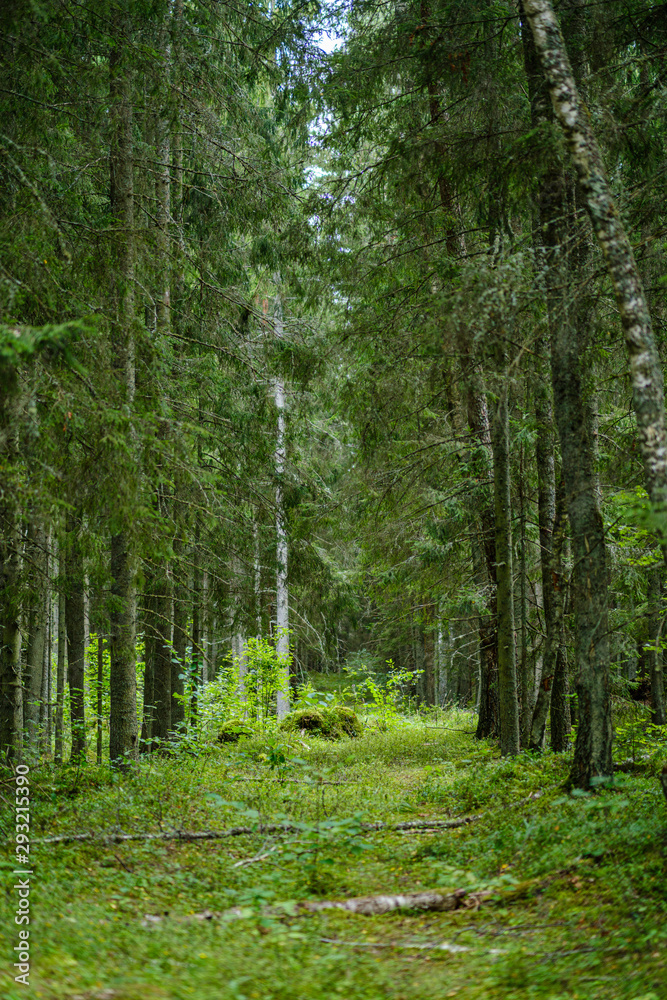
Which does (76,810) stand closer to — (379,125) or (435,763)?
(435,763)

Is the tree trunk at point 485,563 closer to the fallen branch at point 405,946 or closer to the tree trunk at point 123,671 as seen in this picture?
the tree trunk at point 123,671

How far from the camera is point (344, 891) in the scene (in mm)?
5031

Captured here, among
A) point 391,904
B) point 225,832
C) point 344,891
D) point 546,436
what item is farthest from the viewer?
point 546,436

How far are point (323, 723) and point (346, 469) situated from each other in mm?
5855

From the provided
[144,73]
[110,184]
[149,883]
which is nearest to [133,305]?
[110,184]

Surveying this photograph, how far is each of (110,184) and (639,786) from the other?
30.6ft

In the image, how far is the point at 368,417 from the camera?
10.5 metres

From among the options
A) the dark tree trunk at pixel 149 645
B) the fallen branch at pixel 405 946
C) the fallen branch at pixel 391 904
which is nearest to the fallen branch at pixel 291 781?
the dark tree trunk at pixel 149 645

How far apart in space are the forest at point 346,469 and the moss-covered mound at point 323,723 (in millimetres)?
1237

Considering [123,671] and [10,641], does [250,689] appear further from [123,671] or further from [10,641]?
[10,641]

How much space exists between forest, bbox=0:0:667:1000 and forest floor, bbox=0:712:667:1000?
34mm

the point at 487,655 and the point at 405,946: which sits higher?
the point at 487,655

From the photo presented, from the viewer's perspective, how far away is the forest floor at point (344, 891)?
3404mm

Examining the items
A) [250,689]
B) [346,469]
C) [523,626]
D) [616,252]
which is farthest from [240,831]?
[250,689]
